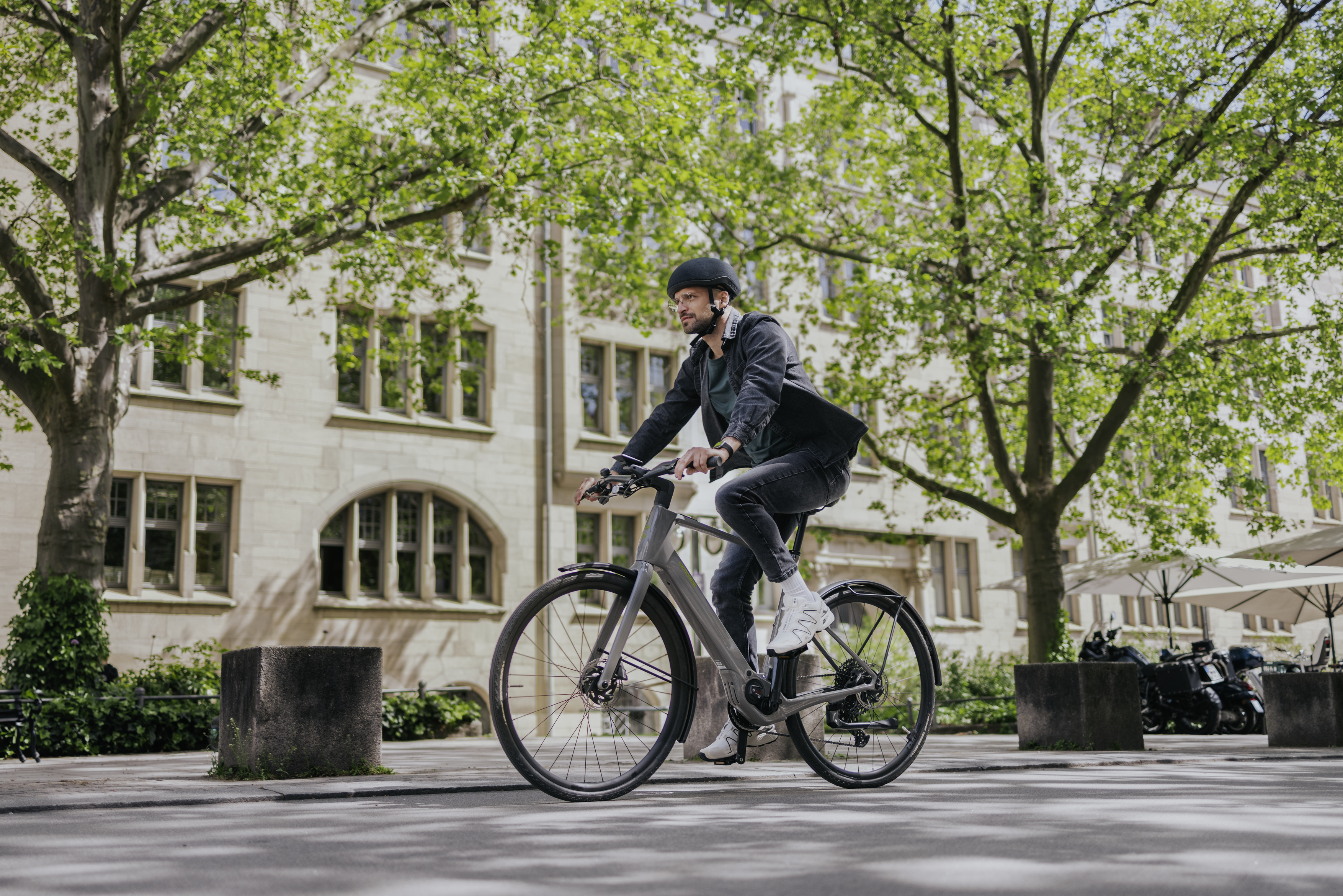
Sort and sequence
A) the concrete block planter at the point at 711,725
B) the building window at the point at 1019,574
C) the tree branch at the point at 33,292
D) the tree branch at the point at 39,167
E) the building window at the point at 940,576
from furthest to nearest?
the building window at the point at 1019,574
the building window at the point at 940,576
the tree branch at the point at 39,167
the tree branch at the point at 33,292
the concrete block planter at the point at 711,725

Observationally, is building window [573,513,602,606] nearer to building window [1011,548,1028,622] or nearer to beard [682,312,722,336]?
building window [1011,548,1028,622]

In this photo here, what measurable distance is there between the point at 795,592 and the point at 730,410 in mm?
823

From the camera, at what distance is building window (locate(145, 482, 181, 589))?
73.5 ft

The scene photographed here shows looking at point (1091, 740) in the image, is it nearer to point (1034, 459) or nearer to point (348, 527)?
point (1034, 459)

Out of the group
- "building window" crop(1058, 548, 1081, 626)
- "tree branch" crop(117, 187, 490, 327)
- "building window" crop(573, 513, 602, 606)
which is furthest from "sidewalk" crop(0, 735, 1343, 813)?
"building window" crop(1058, 548, 1081, 626)

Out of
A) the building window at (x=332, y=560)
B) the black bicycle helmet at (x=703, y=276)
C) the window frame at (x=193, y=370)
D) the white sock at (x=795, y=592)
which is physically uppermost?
the window frame at (x=193, y=370)

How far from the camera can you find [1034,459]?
701 inches

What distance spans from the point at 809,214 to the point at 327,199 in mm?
7483

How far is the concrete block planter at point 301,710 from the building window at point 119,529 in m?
16.4

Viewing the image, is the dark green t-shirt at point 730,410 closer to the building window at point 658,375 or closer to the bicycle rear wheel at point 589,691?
the bicycle rear wheel at point 589,691

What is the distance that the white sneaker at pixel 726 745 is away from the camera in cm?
509

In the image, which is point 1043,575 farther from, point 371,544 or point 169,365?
point 169,365

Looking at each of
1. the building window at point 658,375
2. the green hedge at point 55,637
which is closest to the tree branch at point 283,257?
the green hedge at point 55,637

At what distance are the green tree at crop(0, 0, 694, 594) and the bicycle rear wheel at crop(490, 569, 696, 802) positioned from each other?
30.5ft
